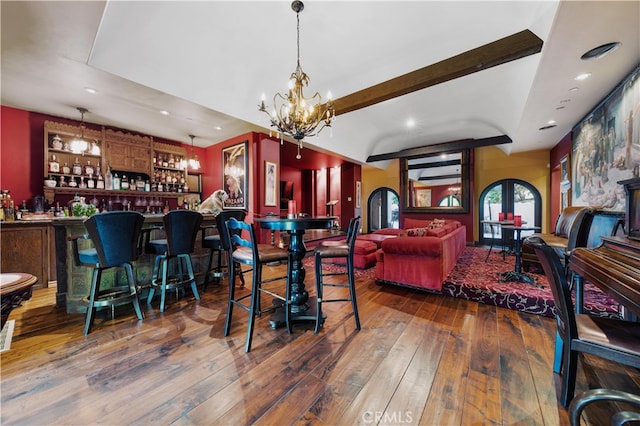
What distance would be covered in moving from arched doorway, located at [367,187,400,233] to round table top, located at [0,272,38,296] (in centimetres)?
857

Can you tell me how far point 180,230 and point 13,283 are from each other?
1.28 m

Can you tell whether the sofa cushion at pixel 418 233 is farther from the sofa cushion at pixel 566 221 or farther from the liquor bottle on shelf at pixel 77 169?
the liquor bottle on shelf at pixel 77 169

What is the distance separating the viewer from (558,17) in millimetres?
1771

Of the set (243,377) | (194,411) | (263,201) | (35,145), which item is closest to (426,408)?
(243,377)

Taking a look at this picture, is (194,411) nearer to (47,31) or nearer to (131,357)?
(131,357)

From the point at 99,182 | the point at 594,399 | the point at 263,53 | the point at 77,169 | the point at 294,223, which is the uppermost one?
the point at 263,53

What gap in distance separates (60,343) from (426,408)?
2724mm

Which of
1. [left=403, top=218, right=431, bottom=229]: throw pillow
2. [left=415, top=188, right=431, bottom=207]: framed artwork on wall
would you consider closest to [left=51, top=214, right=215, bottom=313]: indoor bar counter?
[left=403, top=218, right=431, bottom=229]: throw pillow

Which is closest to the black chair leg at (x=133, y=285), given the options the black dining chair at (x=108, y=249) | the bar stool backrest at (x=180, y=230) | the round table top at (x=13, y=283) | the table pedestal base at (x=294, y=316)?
the black dining chair at (x=108, y=249)

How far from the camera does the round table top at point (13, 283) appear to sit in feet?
4.05

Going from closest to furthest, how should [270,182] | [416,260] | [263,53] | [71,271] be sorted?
[71,271]
[416,260]
[263,53]
[270,182]

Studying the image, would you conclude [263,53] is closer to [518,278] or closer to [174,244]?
[174,244]

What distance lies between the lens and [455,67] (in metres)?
3.16

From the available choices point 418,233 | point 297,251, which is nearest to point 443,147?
point 418,233
